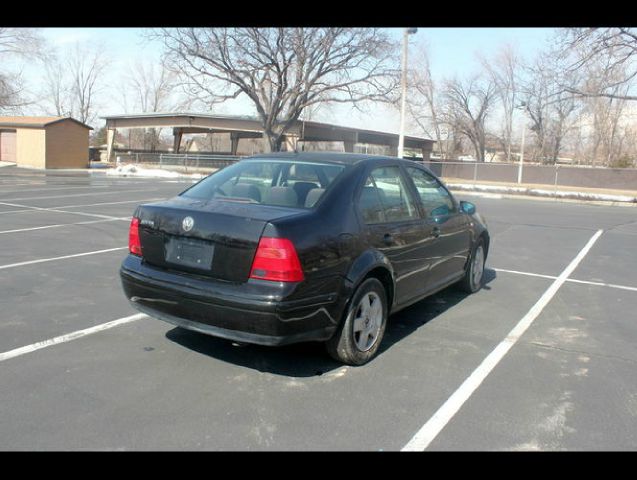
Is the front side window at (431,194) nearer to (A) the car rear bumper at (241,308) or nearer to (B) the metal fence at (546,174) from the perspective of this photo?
(A) the car rear bumper at (241,308)

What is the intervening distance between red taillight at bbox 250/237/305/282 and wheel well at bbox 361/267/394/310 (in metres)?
0.76

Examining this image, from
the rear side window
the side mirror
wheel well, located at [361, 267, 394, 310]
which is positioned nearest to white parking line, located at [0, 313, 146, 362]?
wheel well, located at [361, 267, 394, 310]

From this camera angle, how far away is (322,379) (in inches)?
158

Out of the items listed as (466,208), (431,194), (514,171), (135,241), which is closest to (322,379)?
(135,241)

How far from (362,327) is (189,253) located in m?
1.42

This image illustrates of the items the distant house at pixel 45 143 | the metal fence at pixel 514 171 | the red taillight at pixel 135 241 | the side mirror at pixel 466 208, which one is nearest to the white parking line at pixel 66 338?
the red taillight at pixel 135 241

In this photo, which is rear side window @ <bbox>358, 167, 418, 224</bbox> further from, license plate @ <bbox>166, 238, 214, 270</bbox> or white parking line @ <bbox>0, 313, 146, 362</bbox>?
white parking line @ <bbox>0, 313, 146, 362</bbox>

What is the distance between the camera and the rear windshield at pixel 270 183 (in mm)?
4223

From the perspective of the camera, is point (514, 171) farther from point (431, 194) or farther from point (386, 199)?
point (386, 199)

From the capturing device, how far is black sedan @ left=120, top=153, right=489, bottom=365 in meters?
3.68

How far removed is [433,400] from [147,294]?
219 cm

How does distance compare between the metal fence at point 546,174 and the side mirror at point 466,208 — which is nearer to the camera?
the side mirror at point 466,208

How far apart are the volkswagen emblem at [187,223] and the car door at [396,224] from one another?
1.27 m
